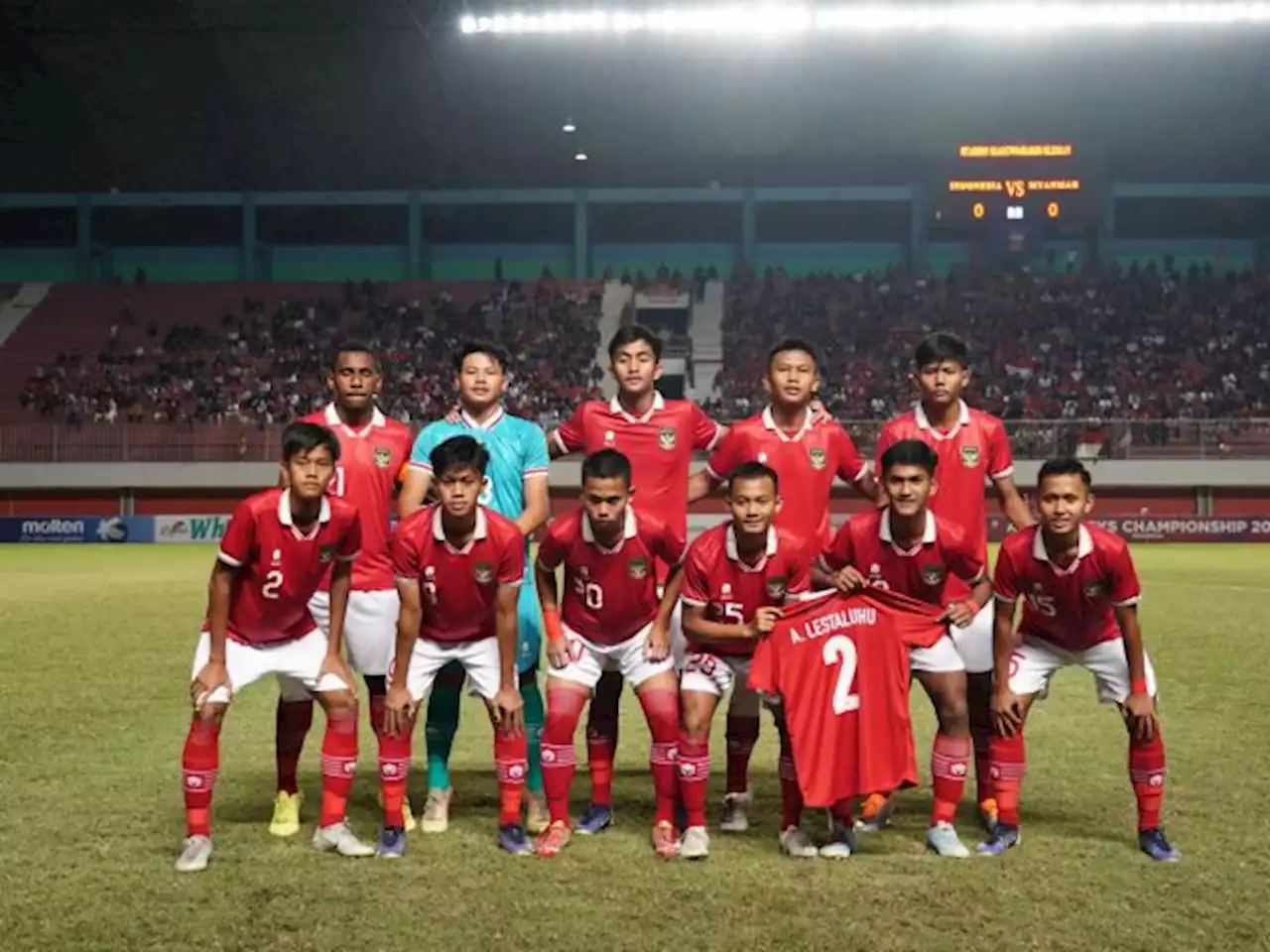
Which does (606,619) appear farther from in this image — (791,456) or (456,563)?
(791,456)

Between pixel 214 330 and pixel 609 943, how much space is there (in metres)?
35.7

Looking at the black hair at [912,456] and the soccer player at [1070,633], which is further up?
the black hair at [912,456]

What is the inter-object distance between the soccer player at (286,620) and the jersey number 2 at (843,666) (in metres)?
1.96

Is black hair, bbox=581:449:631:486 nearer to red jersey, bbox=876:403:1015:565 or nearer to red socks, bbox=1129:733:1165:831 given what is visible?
red jersey, bbox=876:403:1015:565

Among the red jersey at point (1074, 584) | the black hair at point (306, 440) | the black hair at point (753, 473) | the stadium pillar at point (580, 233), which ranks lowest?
the red jersey at point (1074, 584)

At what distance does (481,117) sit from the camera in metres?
35.4

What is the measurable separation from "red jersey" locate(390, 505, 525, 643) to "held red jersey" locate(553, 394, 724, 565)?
89 centimetres

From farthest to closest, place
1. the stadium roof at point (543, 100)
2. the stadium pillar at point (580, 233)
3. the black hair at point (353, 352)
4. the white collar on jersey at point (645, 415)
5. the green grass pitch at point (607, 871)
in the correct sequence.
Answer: the stadium pillar at point (580, 233)
the stadium roof at point (543, 100)
the white collar on jersey at point (645, 415)
the black hair at point (353, 352)
the green grass pitch at point (607, 871)

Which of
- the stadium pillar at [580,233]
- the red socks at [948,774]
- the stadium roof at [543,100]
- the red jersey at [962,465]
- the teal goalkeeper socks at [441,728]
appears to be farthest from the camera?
the stadium pillar at [580,233]

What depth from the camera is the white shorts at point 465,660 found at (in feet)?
17.5

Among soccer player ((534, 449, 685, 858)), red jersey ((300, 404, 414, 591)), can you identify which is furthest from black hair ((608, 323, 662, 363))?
red jersey ((300, 404, 414, 591))

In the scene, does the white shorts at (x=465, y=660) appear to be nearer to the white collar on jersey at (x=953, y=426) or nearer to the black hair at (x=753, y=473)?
the black hair at (x=753, y=473)

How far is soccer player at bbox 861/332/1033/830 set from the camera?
5652 millimetres

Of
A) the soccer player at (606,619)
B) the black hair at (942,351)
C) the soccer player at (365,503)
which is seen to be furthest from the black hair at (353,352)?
the black hair at (942,351)
